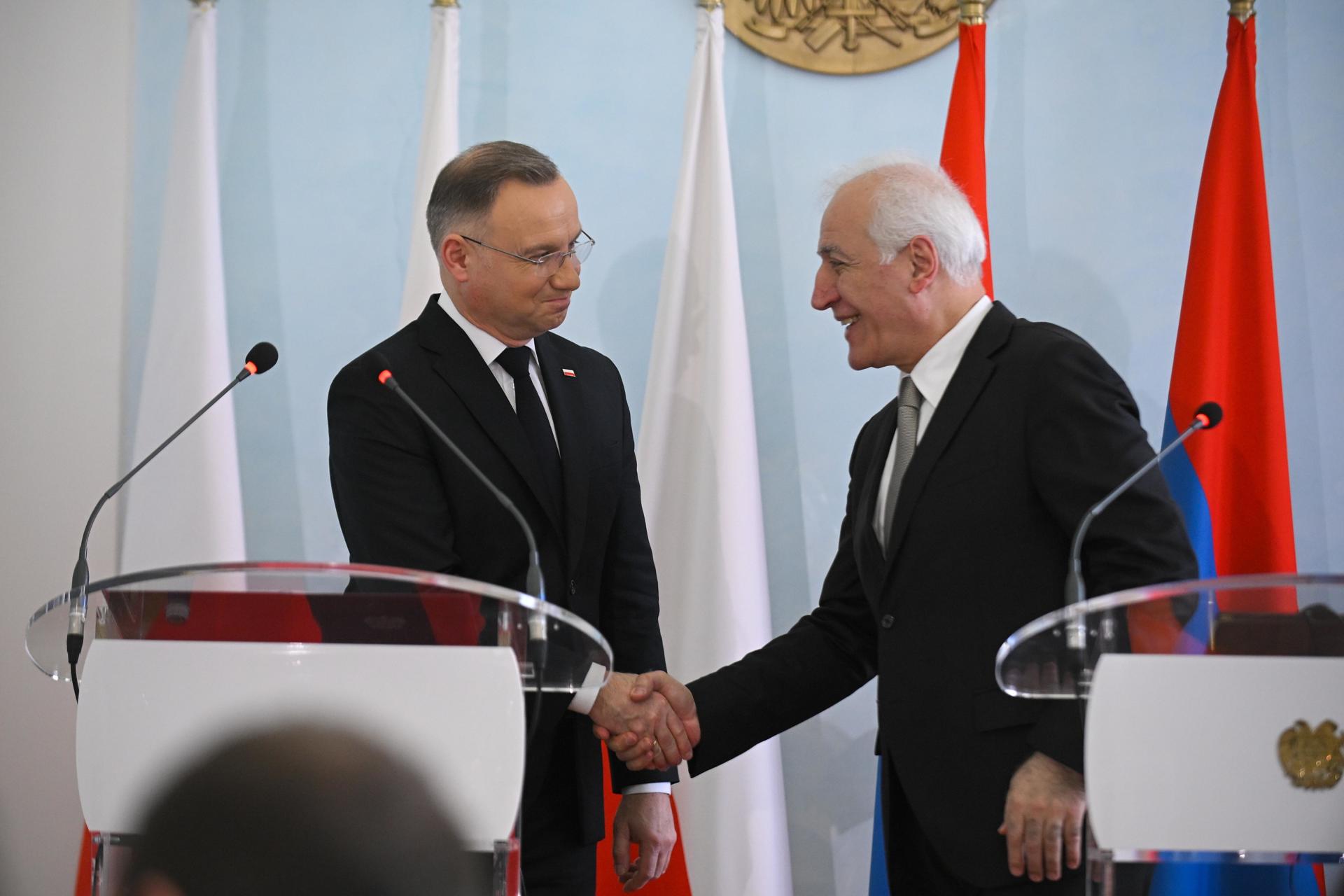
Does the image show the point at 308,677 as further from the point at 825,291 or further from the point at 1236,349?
the point at 1236,349

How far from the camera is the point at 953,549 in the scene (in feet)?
8.15

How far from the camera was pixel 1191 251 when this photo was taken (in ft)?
12.6

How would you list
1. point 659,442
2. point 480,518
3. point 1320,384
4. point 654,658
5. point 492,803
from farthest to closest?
point 1320,384 → point 659,442 → point 654,658 → point 480,518 → point 492,803

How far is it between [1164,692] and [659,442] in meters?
2.24

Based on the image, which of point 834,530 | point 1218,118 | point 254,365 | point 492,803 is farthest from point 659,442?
point 492,803

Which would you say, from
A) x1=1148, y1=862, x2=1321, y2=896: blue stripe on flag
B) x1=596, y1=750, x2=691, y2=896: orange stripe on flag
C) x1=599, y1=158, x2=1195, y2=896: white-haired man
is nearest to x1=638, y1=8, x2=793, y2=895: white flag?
x1=596, y1=750, x2=691, y2=896: orange stripe on flag

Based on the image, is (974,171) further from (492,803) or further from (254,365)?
(492,803)

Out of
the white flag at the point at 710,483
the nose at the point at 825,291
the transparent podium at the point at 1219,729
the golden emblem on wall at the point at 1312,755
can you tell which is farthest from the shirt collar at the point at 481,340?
the golden emblem on wall at the point at 1312,755

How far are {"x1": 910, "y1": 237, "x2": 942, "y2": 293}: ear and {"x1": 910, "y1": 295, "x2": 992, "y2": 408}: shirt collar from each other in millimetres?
106

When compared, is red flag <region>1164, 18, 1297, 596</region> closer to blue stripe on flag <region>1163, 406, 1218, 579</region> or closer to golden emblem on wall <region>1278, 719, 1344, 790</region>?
blue stripe on flag <region>1163, 406, 1218, 579</region>

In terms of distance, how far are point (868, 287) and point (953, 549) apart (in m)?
0.63

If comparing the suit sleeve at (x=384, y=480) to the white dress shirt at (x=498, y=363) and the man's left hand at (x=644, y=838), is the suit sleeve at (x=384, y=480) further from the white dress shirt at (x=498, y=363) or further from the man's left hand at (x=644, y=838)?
the man's left hand at (x=644, y=838)

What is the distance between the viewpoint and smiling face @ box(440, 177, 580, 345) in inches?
110

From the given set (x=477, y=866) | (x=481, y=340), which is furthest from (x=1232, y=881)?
(x=481, y=340)
